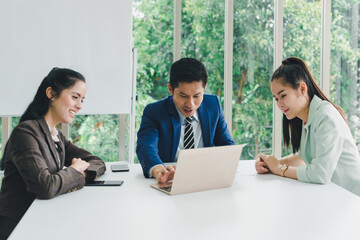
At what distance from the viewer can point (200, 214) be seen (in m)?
1.05

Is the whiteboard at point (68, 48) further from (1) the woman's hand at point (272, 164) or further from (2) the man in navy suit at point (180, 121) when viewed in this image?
(1) the woman's hand at point (272, 164)

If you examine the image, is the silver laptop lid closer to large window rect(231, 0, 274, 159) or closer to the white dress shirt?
the white dress shirt

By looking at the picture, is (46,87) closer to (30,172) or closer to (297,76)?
(30,172)

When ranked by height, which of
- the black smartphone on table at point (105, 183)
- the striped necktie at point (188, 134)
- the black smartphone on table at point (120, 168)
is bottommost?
the black smartphone on table at point (105, 183)

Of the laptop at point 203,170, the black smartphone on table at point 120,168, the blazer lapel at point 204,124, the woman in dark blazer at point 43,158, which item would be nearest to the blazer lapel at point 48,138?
the woman in dark blazer at point 43,158

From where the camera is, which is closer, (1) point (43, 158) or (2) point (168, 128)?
(1) point (43, 158)

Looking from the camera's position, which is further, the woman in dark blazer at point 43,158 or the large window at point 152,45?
the large window at point 152,45

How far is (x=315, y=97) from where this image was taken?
1689mm

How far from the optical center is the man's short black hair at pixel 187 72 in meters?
1.75

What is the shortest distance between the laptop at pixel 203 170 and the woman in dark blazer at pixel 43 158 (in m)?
0.36

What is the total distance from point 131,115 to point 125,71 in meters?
0.39

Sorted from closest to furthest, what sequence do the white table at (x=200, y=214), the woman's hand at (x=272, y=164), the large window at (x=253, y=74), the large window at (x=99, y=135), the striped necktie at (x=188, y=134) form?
the white table at (x=200, y=214), the woman's hand at (x=272, y=164), the striped necktie at (x=188, y=134), the large window at (x=99, y=135), the large window at (x=253, y=74)

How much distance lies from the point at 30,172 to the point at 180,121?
3.03 feet

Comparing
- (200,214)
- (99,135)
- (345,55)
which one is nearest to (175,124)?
(200,214)
